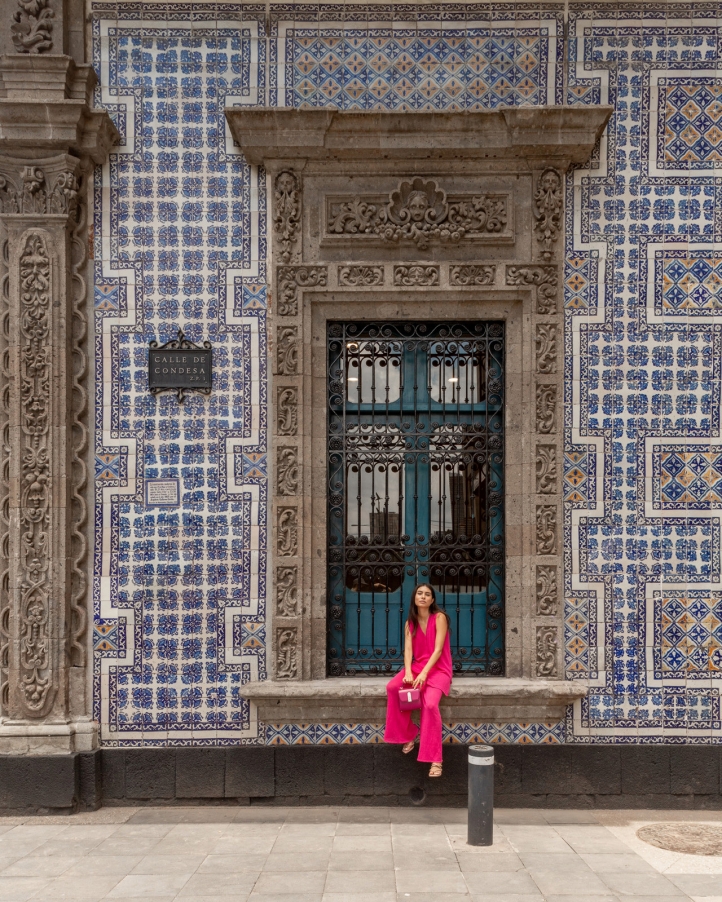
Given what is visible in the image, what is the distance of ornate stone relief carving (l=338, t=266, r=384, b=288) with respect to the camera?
274 inches

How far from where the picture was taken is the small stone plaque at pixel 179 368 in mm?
6922

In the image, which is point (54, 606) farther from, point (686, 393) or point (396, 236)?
point (686, 393)

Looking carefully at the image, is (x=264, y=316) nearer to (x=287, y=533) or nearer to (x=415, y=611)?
(x=287, y=533)

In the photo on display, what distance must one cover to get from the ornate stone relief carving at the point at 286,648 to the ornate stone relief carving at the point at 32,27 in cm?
505

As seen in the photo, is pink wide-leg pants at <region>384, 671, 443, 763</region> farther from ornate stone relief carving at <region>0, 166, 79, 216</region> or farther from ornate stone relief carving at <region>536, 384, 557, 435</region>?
ornate stone relief carving at <region>0, 166, 79, 216</region>

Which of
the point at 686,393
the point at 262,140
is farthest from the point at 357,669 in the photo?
the point at 262,140

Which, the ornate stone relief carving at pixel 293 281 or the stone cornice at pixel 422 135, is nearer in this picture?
the stone cornice at pixel 422 135

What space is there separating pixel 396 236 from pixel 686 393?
2705 mm

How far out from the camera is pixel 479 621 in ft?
23.3

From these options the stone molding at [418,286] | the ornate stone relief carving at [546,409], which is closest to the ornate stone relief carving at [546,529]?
the stone molding at [418,286]

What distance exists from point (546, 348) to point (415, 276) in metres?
1.22

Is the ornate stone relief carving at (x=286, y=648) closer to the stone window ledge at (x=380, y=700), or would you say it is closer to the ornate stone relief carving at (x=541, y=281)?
the stone window ledge at (x=380, y=700)

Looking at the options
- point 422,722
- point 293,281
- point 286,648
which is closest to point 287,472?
point 286,648

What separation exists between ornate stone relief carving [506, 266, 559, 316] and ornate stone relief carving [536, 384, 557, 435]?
636 mm
